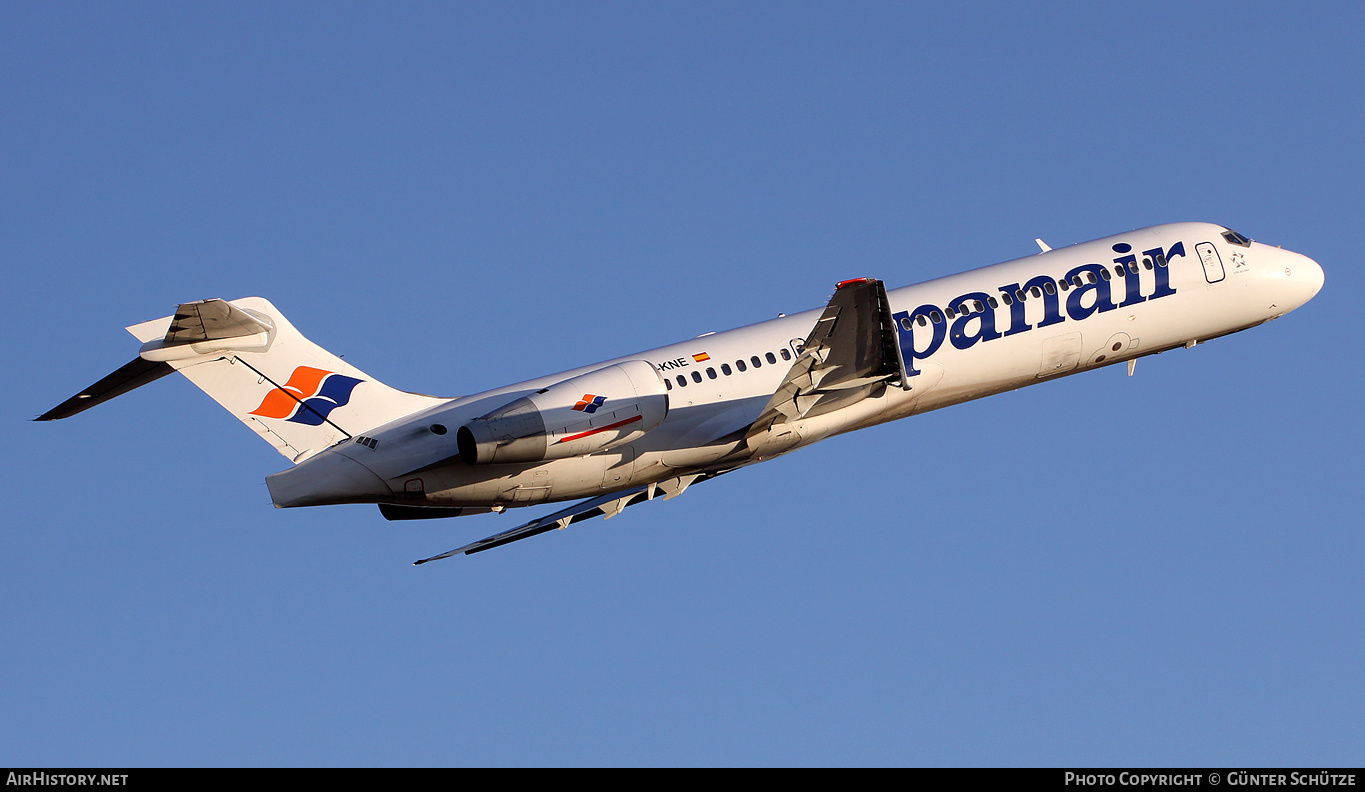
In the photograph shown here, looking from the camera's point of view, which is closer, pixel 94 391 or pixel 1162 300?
pixel 94 391

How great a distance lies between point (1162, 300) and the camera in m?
28.7

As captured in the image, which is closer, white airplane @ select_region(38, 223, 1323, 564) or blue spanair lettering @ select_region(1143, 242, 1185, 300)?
white airplane @ select_region(38, 223, 1323, 564)

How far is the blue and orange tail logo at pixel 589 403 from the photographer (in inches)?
898

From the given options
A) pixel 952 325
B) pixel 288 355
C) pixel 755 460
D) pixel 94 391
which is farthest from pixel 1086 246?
pixel 94 391

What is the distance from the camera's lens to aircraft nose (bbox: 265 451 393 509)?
2239 centimetres

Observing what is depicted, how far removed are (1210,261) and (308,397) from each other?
57.9 ft

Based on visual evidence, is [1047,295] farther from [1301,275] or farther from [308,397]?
[308,397]

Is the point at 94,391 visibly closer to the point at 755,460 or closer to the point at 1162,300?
the point at 755,460

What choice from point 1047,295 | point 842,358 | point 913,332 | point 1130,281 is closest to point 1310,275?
point 1130,281

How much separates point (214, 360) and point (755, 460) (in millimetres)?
9063

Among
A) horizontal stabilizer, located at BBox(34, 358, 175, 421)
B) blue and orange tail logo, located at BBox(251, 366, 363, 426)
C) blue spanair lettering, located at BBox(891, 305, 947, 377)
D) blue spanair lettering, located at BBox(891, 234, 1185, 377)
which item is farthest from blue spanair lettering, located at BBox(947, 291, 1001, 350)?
horizontal stabilizer, located at BBox(34, 358, 175, 421)

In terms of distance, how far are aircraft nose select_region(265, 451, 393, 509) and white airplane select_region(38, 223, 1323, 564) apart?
3cm
